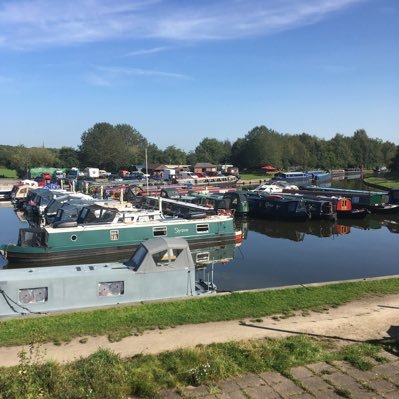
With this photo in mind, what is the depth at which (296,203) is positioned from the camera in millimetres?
39312

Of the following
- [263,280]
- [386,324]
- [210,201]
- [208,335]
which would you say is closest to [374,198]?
[210,201]

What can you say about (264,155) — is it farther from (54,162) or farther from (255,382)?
(255,382)

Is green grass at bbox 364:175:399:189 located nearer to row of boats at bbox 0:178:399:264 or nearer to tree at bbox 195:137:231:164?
row of boats at bbox 0:178:399:264

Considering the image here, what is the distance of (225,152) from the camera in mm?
134375

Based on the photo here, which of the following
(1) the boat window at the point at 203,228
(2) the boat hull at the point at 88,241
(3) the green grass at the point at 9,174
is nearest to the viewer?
(2) the boat hull at the point at 88,241

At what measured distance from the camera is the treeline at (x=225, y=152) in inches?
4222

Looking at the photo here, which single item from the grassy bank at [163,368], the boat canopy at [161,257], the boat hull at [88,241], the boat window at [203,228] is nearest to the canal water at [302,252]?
the boat window at [203,228]

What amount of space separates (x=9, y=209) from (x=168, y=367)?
143 feet

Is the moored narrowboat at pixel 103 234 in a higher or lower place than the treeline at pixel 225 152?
lower

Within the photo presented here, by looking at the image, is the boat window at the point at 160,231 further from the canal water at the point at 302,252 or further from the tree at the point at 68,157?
the tree at the point at 68,157

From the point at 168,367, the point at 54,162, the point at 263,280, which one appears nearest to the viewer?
the point at 168,367

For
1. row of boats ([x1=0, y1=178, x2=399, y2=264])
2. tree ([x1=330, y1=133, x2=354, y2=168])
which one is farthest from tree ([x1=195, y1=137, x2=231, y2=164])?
row of boats ([x1=0, y1=178, x2=399, y2=264])

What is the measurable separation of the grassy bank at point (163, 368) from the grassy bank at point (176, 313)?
6.00 feet

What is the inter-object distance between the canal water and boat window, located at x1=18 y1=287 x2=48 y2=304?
7.88m
